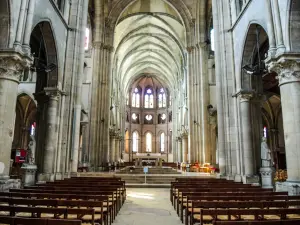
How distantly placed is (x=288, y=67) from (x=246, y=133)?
5.46 meters

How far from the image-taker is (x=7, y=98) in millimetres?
8992

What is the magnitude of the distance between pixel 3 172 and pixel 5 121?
Answer: 68.7 inches

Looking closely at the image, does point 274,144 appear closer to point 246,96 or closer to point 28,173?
point 246,96

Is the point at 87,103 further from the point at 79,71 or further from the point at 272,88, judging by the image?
the point at 272,88

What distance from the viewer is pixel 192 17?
96.9 feet

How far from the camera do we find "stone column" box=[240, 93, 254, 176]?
1332cm

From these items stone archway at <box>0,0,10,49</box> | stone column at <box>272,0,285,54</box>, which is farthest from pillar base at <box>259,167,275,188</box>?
stone archway at <box>0,0,10,49</box>

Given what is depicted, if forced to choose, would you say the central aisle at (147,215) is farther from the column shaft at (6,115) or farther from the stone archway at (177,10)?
the stone archway at (177,10)

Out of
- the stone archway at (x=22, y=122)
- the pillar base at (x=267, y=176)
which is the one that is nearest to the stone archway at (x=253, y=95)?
the pillar base at (x=267, y=176)

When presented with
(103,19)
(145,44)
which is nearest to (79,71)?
(103,19)

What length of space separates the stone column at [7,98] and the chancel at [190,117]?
0.04 metres

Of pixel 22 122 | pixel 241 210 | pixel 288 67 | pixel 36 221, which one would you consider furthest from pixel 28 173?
pixel 22 122

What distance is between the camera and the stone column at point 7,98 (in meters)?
8.77

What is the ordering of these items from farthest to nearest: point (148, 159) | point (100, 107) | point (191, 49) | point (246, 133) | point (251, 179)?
point (148, 159) < point (191, 49) < point (100, 107) < point (246, 133) < point (251, 179)
